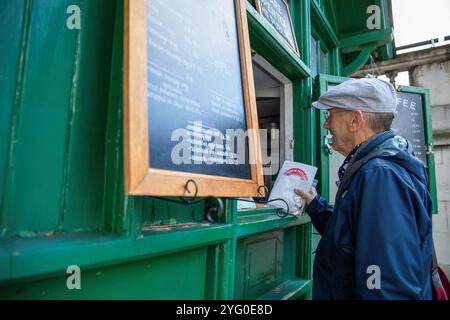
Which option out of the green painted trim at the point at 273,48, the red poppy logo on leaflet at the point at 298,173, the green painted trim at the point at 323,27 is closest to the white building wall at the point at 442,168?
the green painted trim at the point at 323,27

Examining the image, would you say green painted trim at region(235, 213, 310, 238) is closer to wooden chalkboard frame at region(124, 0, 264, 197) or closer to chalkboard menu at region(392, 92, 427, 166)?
wooden chalkboard frame at region(124, 0, 264, 197)

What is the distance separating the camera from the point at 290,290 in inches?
79.0

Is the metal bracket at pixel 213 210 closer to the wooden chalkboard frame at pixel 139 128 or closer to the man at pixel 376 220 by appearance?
the wooden chalkboard frame at pixel 139 128

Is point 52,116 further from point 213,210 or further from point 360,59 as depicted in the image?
point 360,59

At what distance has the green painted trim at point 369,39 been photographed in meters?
3.50

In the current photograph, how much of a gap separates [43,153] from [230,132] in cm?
67

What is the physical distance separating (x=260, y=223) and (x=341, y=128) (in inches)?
26.0

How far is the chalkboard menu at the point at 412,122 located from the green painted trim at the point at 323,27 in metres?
1.06

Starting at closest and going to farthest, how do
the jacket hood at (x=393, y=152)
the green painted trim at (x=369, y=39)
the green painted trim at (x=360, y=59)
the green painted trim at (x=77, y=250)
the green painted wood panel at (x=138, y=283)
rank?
the green painted trim at (x=77, y=250) → the green painted wood panel at (x=138, y=283) → the jacket hood at (x=393, y=152) → the green painted trim at (x=369, y=39) → the green painted trim at (x=360, y=59)

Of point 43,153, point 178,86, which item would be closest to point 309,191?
point 178,86

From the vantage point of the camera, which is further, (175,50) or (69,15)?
(175,50)

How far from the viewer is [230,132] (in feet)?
4.03
